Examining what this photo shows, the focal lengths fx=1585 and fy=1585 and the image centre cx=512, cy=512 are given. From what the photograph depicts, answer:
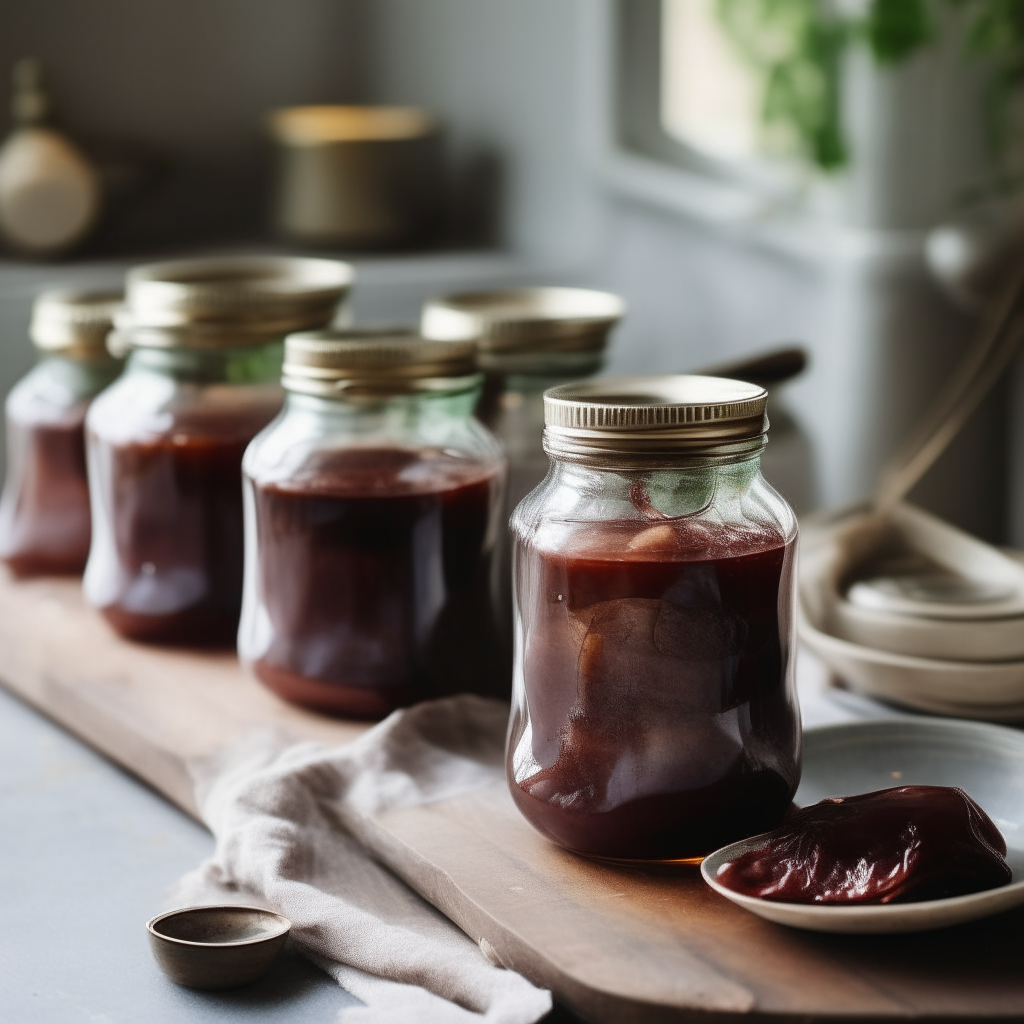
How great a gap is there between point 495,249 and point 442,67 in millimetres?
321

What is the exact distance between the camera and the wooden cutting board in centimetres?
67

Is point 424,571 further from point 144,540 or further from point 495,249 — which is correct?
point 495,249

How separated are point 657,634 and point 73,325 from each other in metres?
0.75

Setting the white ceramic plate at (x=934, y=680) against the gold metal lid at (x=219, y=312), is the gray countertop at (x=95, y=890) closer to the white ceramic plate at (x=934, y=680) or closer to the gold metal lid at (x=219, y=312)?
the white ceramic plate at (x=934, y=680)

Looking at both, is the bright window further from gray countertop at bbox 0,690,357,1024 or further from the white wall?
gray countertop at bbox 0,690,357,1024

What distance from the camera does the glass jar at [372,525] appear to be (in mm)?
994

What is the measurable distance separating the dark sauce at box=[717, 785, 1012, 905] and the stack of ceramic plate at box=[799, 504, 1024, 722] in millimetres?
236

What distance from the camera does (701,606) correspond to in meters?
0.77

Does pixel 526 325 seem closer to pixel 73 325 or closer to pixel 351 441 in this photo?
pixel 351 441

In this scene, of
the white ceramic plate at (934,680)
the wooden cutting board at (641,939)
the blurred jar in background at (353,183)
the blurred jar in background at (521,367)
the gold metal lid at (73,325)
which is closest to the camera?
the wooden cutting board at (641,939)

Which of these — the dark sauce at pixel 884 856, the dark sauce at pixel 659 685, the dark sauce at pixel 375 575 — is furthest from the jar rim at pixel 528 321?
the dark sauce at pixel 884 856

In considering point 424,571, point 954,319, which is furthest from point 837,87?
point 424,571

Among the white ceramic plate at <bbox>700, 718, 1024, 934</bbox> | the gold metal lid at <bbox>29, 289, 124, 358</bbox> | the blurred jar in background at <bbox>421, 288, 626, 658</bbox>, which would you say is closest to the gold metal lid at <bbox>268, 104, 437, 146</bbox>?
the gold metal lid at <bbox>29, 289, 124, 358</bbox>

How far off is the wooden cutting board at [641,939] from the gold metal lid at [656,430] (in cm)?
21
